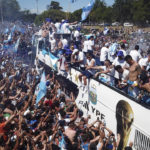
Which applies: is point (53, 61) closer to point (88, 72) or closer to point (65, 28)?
point (65, 28)

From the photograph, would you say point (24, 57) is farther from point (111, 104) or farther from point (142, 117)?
point (142, 117)

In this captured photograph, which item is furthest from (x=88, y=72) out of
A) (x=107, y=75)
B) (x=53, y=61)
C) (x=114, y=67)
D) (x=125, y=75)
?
(x=53, y=61)

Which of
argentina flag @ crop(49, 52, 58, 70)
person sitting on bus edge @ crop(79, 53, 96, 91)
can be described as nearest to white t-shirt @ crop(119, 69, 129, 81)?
person sitting on bus edge @ crop(79, 53, 96, 91)

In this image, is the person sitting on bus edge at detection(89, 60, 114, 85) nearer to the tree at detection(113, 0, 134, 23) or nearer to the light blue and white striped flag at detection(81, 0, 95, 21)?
the light blue and white striped flag at detection(81, 0, 95, 21)

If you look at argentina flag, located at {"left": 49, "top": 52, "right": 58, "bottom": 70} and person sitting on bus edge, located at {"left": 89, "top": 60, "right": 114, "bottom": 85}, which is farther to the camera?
argentina flag, located at {"left": 49, "top": 52, "right": 58, "bottom": 70}

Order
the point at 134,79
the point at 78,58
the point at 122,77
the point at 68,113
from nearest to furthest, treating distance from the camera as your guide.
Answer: the point at 134,79
the point at 122,77
the point at 68,113
the point at 78,58

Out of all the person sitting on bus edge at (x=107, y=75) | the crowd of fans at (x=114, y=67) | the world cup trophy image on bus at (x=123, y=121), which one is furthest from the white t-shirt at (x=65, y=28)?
the world cup trophy image on bus at (x=123, y=121)

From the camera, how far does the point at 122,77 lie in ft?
18.3

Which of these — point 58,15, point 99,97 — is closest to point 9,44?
point 99,97

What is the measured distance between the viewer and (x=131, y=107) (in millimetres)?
4684

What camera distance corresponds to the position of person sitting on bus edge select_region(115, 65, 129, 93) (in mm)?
5113

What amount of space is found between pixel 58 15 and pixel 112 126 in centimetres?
6167

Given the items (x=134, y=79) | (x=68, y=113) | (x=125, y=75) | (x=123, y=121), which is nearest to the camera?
(x=134, y=79)

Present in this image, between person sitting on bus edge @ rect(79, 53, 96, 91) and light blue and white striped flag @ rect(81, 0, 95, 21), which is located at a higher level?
light blue and white striped flag @ rect(81, 0, 95, 21)
